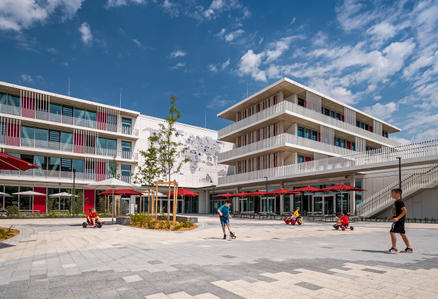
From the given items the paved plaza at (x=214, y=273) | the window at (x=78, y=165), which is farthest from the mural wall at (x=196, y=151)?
the paved plaza at (x=214, y=273)

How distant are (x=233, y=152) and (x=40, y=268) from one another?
→ 32.7 m

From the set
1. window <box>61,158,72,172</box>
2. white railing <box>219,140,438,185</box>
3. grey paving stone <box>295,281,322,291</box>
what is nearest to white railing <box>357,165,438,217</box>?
white railing <box>219,140,438,185</box>

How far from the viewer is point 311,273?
5.27m

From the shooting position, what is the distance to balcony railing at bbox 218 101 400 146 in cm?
3029

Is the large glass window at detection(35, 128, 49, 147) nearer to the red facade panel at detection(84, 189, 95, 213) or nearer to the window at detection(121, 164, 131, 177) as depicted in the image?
the red facade panel at detection(84, 189, 95, 213)

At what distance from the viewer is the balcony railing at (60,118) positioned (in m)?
32.5

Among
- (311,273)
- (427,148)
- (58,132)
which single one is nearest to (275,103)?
(427,148)

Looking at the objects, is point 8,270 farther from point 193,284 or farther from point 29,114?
point 29,114

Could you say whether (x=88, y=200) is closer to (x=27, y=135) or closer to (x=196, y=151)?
(x=27, y=135)

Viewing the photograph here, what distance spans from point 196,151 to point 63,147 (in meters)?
18.2

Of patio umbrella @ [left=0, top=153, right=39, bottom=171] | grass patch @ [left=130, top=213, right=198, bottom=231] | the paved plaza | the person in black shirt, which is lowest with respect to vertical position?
grass patch @ [left=130, top=213, right=198, bottom=231]

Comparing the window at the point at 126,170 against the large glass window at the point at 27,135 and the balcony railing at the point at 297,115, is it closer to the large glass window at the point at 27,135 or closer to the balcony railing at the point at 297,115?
the large glass window at the point at 27,135

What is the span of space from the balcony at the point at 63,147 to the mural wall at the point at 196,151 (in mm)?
3871

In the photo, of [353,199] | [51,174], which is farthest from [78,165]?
[353,199]
